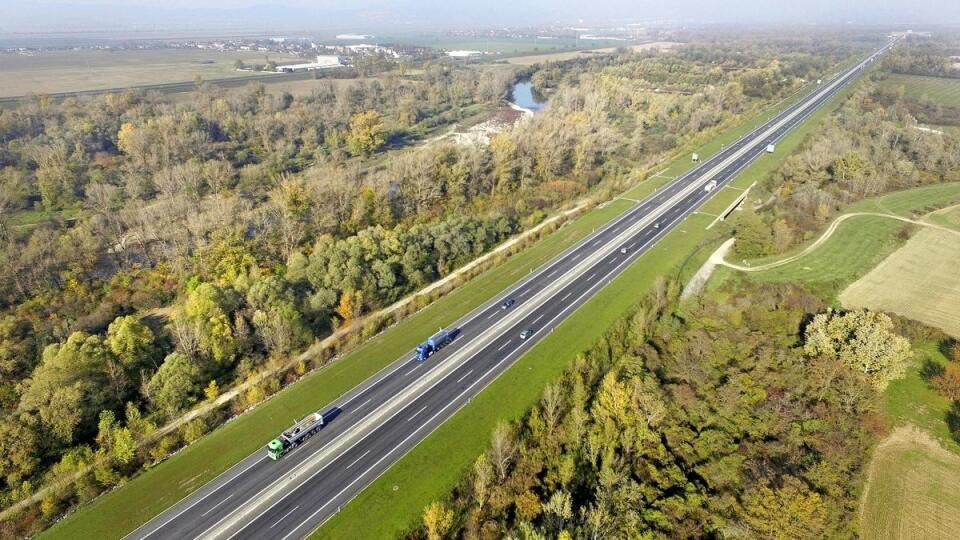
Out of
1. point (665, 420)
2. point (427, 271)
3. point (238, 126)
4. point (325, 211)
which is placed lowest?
point (665, 420)

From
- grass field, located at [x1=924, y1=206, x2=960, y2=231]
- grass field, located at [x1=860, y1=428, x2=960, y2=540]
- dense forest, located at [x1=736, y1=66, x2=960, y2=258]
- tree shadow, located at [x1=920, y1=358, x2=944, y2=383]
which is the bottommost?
grass field, located at [x1=860, y1=428, x2=960, y2=540]

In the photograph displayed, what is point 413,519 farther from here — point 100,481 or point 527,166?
point 527,166

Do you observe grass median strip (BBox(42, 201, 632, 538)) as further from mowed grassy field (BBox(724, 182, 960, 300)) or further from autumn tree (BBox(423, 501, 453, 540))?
mowed grassy field (BBox(724, 182, 960, 300))

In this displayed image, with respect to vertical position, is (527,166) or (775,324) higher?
(527,166)

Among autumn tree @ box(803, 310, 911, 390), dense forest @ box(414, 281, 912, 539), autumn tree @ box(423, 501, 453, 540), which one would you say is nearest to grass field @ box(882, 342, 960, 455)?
autumn tree @ box(803, 310, 911, 390)

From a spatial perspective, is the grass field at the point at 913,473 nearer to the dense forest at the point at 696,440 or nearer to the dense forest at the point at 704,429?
the dense forest at the point at 704,429

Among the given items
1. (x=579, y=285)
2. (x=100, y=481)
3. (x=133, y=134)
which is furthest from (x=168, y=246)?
(x=579, y=285)

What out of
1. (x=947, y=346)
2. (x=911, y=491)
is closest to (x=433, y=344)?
(x=911, y=491)

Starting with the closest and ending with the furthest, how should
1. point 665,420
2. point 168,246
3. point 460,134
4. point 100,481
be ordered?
point 100,481
point 665,420
point 168,246
point 460,134
